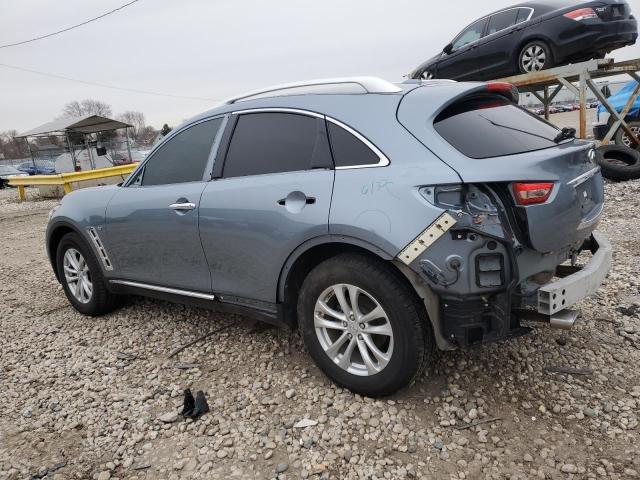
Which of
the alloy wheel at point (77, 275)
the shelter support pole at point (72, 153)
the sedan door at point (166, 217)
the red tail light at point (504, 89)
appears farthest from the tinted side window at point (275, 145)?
the shelter support pole at point (72, 153)

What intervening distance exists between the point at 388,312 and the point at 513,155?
1002mm

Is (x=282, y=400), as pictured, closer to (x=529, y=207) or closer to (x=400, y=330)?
(x=400, y=330)

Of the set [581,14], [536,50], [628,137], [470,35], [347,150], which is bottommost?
[628,137]

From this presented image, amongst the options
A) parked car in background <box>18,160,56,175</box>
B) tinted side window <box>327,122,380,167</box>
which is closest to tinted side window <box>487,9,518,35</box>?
tinted side window <box>327,122,380,167</box>

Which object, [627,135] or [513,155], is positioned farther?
[627,135]

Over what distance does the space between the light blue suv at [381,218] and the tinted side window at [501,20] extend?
22.5ft

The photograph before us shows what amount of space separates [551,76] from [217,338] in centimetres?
745

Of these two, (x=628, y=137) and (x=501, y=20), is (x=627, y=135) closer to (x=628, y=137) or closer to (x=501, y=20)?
(x=628, y=137)

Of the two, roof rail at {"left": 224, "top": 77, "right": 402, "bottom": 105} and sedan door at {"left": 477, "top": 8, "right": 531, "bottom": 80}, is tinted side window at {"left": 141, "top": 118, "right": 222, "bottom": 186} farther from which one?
sedan door at {"left": 477, "top": 8, "right": 531, "bottom": 80}

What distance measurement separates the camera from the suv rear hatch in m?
2.30

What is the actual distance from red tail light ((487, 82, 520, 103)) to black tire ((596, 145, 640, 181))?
19.7 ft

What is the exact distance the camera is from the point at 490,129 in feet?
8.50

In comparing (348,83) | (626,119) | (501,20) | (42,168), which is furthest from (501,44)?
(42,168)

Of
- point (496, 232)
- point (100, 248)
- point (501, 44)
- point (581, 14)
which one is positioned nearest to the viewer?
point (496, 232)
